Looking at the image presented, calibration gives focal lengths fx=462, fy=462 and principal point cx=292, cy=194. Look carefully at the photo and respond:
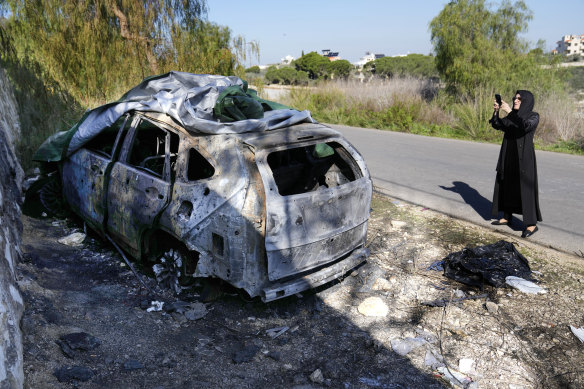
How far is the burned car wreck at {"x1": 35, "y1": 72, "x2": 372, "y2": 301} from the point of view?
376cm

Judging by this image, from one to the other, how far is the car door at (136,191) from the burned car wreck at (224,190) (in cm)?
1

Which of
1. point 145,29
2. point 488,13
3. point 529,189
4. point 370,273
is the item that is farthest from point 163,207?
point 488,13

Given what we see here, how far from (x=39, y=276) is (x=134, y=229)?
3.18 ft

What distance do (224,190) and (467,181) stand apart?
5.98m

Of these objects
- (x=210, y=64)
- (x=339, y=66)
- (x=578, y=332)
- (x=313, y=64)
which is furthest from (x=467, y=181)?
(x=339, y=66)

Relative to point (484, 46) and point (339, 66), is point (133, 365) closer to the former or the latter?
point (484, 46)

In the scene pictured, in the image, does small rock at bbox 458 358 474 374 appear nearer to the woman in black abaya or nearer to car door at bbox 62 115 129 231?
the woman in black abaya

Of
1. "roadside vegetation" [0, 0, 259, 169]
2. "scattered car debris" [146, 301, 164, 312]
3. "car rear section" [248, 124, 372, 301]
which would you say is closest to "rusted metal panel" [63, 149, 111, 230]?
"scattered car debris" [146, 301, 164, 312]

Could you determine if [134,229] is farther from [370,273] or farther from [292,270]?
[370,273]

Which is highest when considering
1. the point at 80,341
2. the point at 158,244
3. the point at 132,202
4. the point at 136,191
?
the point at 136,191

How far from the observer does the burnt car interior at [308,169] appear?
4906 millimetres

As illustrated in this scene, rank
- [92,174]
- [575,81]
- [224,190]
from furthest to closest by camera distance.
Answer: [575,81] → [92,174] → [224,190]

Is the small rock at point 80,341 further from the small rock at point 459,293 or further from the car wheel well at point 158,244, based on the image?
the small rock at point 459,293

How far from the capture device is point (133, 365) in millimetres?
3285
